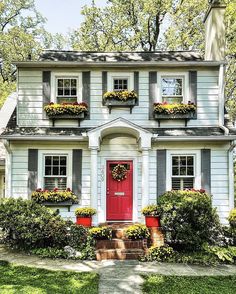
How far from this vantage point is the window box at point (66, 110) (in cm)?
921

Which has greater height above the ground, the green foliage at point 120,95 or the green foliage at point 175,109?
the green foliage at point 120,95

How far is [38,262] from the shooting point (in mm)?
6832

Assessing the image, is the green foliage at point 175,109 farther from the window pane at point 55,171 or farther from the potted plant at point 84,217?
the potted plant at point 84,217

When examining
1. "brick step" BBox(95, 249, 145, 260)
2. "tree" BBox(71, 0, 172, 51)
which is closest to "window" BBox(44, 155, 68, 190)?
"brick step" BBox(95, 249, 145, 260)

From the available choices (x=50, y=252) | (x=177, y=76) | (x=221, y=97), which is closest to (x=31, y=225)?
(x=50, y=252)

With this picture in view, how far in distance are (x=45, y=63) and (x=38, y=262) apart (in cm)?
588

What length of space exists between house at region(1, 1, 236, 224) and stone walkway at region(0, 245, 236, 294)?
6.89 feet

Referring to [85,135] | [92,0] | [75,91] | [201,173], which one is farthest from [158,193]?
[92,0]

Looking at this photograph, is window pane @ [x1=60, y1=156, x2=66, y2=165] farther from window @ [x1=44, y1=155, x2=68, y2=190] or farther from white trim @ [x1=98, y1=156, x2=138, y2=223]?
white trim @ [x1=98, y1=156, x2=138, y2=223]

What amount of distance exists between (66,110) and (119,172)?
2.55 metres

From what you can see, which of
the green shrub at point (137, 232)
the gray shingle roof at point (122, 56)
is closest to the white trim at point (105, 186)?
the green shrub at point (137, 232)

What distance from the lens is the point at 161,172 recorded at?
9188 mm

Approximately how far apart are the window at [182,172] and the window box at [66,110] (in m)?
3.24

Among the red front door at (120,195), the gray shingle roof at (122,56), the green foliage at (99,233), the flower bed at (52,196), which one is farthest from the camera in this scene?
the gray shingle roof at (122,56)
